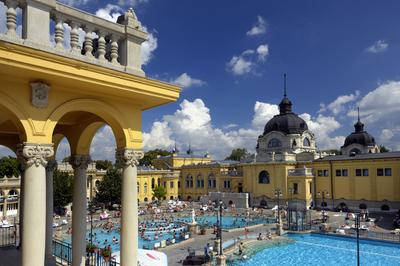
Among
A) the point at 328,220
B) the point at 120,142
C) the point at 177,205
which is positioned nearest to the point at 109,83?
the point at 120,142

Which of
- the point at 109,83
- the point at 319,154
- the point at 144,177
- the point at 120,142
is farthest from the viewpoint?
the point at 144,177

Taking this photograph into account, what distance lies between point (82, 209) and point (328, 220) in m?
37.1

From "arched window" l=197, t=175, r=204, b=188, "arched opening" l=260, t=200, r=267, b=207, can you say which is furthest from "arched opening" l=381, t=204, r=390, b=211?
"arched window" l=197, t=175, r=204, b=188

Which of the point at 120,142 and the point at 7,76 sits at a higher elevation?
the point at 7,76

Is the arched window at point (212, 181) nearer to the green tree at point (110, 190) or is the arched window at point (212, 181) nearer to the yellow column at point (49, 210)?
the green tree at point (110, 190)

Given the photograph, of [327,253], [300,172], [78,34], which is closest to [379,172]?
[300,172]

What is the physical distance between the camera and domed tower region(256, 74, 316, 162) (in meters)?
56.4

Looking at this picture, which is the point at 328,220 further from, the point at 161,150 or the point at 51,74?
the point at 161,150

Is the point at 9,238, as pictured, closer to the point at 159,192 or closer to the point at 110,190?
the point at 110,190

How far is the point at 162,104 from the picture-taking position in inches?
285

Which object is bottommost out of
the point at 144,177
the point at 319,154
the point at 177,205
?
the point at 177,205

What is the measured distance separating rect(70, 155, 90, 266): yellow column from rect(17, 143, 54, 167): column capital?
2.56 m

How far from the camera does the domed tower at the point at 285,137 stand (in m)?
56.4

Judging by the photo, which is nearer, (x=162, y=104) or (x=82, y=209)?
(x=162, y=104)
